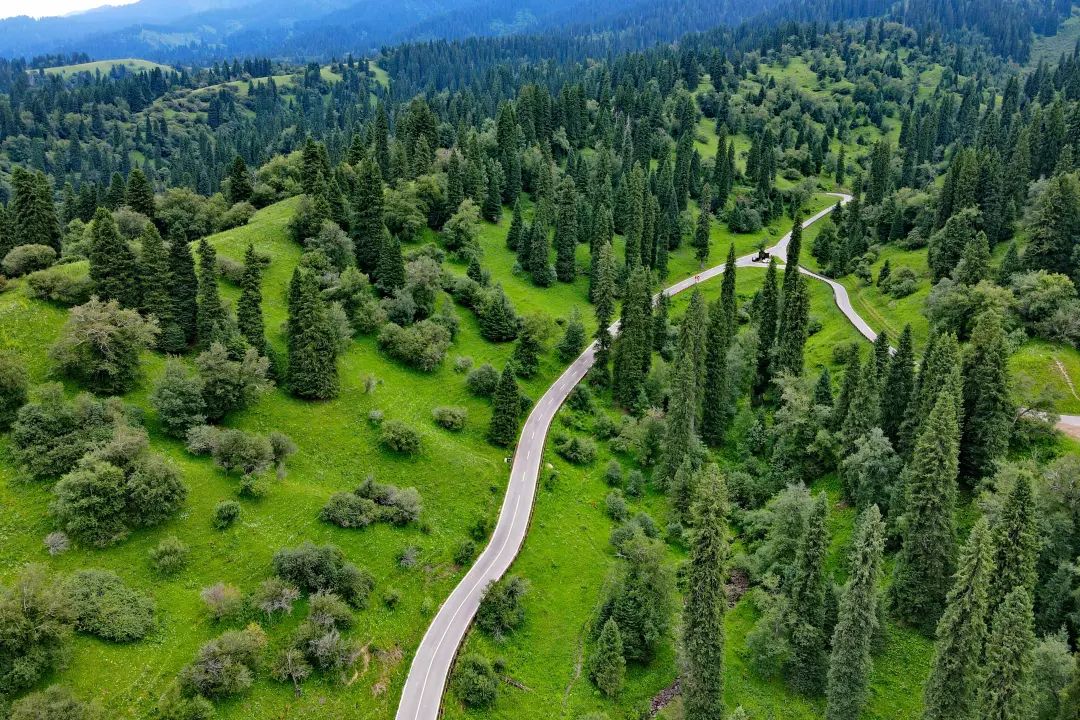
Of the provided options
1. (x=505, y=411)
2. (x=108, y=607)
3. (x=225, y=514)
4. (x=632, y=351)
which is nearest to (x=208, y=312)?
(x=225, y=514)

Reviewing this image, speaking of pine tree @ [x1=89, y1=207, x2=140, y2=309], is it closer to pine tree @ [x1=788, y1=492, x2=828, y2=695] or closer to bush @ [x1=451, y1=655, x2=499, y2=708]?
bush @ [x1=451, y1=655, x2=499, y2=708]

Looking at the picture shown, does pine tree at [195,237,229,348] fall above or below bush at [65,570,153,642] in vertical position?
above

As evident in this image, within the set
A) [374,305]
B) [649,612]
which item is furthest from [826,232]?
[649,612]

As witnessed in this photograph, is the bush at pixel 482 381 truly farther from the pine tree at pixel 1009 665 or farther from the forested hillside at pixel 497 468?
the pine tree at pixel 1009 665

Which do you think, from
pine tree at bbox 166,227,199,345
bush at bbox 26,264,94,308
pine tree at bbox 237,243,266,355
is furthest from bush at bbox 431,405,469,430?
bush at bbox 26,264,94,308

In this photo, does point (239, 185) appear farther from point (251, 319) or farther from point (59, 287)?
point (251, 319)

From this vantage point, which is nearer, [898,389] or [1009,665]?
[1009,665]
